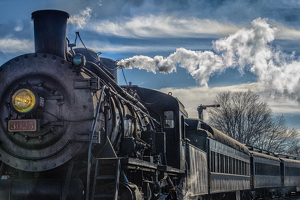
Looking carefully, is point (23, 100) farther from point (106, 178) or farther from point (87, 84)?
point (106, 178)

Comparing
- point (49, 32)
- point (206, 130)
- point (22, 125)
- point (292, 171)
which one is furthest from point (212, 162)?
point (292, 171)

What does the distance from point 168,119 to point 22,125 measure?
14.3ft

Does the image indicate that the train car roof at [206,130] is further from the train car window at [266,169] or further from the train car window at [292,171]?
the train car window at [292,171]

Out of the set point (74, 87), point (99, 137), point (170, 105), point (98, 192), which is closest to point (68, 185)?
point (98, 192)

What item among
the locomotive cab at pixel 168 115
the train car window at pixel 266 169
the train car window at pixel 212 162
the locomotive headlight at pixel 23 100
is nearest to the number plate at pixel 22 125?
the locomotive headlight at pixel 23 100

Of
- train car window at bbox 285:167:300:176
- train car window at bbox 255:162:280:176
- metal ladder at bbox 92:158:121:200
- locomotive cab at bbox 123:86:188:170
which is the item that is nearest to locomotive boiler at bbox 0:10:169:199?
metal ladder at bbox 92:158:121:200

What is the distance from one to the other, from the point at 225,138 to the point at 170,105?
5954 millimetres

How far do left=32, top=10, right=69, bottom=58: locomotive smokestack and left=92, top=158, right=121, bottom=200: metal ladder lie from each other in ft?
5.87

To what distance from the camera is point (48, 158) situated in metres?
5.21

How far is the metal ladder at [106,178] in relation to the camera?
4988mm

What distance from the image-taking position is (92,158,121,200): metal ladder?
4988 millimetres

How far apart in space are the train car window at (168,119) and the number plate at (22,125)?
427cm

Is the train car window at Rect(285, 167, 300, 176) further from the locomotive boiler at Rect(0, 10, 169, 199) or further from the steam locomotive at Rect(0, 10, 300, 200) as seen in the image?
the locomotive boiler at Rect(0, 10, 169, 199)

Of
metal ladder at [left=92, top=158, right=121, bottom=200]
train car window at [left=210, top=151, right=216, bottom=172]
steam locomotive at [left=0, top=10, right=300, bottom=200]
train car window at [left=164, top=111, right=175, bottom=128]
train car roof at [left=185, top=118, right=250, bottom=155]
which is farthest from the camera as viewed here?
train car window at [left=210, top=151, right=216, bottom=172]
